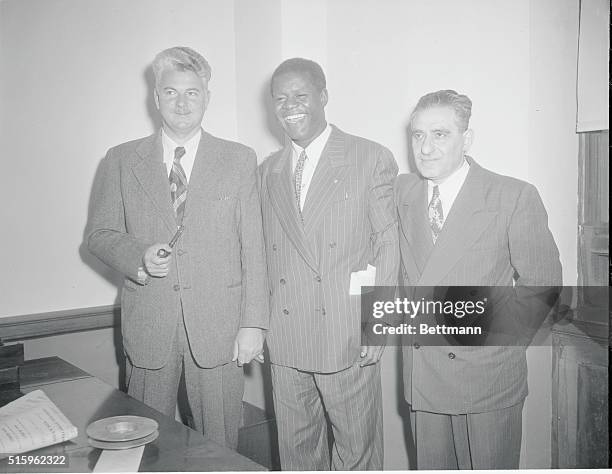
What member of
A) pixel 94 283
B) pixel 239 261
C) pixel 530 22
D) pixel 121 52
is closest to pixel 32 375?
pixel 94 283

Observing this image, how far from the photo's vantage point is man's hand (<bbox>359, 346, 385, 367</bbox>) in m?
1.52

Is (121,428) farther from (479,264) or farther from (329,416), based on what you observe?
(479,264)

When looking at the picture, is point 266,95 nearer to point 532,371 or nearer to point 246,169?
point 246,169

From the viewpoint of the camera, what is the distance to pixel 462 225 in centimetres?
143

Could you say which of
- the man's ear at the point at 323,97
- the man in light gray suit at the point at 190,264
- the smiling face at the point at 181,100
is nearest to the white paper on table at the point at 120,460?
the man in light gray suit at the point at 190,264

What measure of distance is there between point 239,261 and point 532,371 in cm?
88

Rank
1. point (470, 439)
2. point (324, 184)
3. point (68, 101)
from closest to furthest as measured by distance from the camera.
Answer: point (470, 439)
point (324, 184)
point (68, 101)

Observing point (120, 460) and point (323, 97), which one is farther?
point (323, 97)

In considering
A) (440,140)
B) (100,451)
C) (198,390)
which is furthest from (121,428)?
(440,140)

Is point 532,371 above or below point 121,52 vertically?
below

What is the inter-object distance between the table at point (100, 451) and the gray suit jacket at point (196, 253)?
0.26 m

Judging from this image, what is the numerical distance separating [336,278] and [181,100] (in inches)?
26.1

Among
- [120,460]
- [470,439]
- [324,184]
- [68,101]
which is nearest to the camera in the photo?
[120,460]

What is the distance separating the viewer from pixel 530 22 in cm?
148
